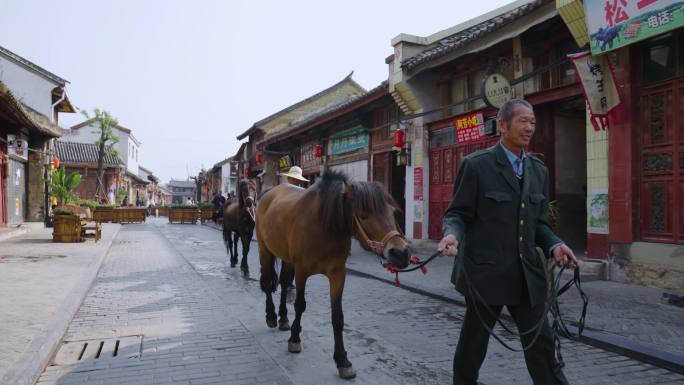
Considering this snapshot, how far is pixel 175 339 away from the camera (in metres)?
4.80

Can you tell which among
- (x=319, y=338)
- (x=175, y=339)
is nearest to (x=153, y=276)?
(x=175, y=339)

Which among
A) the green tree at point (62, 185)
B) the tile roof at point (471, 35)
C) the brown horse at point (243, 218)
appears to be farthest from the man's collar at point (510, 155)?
the green tree at point (62, 185)

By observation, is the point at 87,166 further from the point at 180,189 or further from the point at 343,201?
the point at 180,189

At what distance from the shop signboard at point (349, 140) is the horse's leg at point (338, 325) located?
12.8 m

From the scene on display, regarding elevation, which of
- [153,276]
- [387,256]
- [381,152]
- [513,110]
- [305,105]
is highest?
[305,105]

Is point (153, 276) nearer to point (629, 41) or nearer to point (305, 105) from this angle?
point (629, 41)

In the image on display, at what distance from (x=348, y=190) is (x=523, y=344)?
1.77 meters

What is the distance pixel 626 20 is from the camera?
693 centimetres

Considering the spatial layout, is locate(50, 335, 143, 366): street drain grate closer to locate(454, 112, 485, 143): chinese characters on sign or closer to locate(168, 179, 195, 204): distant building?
locate(454, 112, 485, 143): chinese characters on sign

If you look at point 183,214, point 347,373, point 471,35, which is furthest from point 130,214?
point 347,373

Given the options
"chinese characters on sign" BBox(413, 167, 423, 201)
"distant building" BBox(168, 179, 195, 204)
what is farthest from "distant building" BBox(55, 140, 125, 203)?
"distant building" BBox(168, 179, 195, 204)

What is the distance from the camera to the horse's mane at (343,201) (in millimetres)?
3625

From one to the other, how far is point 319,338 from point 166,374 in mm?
1540

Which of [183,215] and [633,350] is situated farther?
[183,215]
